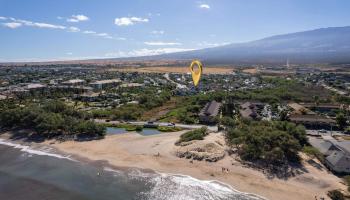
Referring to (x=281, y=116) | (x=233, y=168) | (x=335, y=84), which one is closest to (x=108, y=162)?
(x=233, y=168)

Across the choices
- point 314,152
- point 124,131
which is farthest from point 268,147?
point 124,131

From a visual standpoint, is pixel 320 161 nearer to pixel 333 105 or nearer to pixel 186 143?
pixel 186 143

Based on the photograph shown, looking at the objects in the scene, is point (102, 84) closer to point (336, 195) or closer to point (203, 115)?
point (203, 115)

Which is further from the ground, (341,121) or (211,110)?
(211,110)

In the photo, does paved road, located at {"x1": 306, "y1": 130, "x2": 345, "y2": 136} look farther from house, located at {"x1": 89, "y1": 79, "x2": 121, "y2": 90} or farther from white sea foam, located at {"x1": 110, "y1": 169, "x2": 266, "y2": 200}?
house, located at {"x1": 89, "y1": 79, "x2": 121, "y2": 90}

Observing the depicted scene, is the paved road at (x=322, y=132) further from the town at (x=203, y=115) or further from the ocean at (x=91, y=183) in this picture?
the ocean at (x=91, y=183)

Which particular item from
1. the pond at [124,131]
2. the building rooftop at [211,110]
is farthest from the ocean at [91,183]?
the building rooftop at [211,110]

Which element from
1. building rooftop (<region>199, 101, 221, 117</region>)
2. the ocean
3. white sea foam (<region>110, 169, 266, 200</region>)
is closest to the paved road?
building rooftop (<region>199, 101, 221, 117</region>)
